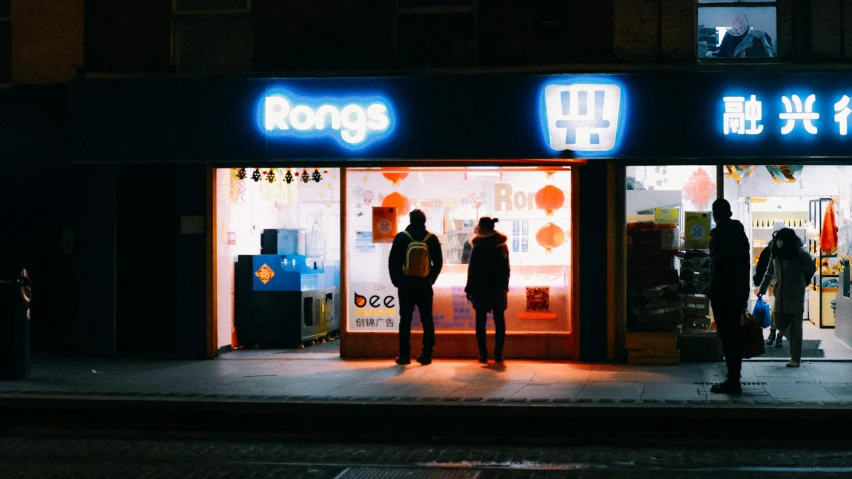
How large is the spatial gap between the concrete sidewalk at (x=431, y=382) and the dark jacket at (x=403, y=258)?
1.11 metres

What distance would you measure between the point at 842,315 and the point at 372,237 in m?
6.99

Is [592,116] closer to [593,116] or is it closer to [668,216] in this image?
[593,116]

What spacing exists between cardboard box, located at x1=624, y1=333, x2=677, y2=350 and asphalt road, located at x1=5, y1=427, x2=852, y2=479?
4334 mm

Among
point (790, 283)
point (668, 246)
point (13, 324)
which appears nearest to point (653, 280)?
point (668, 246)

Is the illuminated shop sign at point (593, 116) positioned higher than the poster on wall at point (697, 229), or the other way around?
the illuminated shop sign at point (593, 116)

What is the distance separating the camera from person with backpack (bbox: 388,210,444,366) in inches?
505

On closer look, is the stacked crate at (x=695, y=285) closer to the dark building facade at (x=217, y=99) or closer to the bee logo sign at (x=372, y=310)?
the dark building facade at (x=217, y=99)

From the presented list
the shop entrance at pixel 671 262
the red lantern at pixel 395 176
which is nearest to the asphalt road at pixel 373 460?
the shop entrance at pixel 671 262

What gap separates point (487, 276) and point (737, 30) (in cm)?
468

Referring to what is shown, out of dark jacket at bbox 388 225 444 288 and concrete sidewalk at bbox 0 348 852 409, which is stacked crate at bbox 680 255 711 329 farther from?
dark jacket at bbox 388 225 444 288

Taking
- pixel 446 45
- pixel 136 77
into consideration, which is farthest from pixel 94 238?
pixel 446 45

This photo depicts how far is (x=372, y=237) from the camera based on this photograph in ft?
44.9

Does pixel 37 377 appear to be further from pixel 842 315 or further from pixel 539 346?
pixel 842 315

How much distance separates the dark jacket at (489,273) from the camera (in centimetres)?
1276
